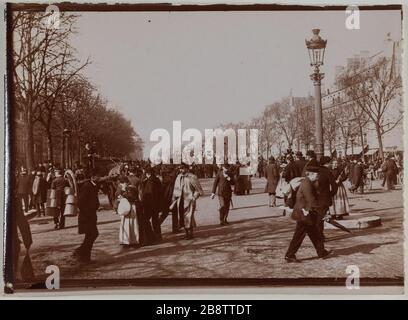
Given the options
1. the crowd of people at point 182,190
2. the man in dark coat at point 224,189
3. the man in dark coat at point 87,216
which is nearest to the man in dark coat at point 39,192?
the crowd of people at point 182,190

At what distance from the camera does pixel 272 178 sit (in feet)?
17.6

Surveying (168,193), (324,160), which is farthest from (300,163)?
(168,193)

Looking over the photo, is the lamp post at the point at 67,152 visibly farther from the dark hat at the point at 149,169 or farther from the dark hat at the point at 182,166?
the dark hat at the point at 182,166

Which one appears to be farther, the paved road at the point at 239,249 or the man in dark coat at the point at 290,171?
the man in dark coat at the point at 290,171

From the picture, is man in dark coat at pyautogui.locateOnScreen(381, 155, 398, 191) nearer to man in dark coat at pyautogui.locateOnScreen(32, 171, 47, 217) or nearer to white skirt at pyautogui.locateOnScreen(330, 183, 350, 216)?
white skirt at pyautogui.locateOnScreen(330, 183, 350, 216)

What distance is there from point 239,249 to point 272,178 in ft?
2.85

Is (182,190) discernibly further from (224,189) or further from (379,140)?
(379,140)

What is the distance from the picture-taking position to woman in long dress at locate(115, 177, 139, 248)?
5.28 meters

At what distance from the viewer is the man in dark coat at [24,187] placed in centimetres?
529

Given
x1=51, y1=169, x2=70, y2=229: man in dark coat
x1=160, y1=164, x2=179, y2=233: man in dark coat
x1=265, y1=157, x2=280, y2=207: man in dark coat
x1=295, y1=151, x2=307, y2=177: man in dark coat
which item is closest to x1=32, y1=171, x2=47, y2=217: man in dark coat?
x1=51, y1=169, x2=70, y2=229: man in dark coat
